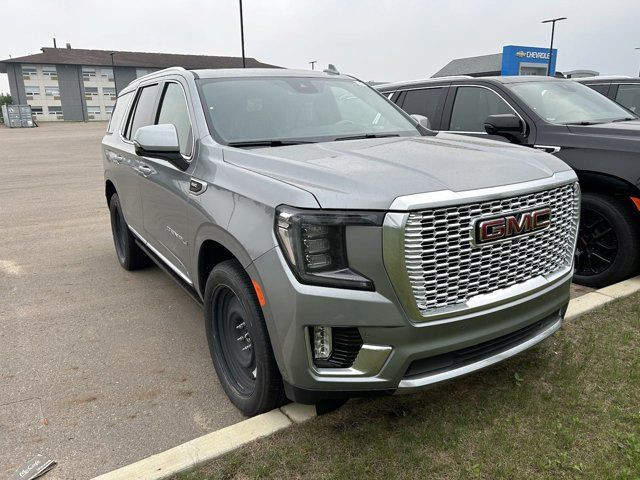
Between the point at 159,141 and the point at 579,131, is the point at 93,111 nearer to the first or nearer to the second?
the point at 579,131

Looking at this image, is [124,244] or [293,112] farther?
[124,244]

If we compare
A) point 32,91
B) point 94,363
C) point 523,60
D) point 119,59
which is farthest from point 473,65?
point 94,363

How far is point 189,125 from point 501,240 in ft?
6.91

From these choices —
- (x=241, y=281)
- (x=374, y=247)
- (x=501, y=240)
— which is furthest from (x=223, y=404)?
(x=501, y=240)

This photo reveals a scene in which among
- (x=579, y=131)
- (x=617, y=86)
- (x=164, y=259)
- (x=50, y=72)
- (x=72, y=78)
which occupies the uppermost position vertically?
(x=50, y=72)

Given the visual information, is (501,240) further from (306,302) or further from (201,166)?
(201,166)

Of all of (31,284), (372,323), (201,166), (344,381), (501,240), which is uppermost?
(201,166)

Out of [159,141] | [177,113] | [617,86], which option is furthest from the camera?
[617,86]

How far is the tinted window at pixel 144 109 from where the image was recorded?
445 cm

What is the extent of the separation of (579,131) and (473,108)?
53.6 inches

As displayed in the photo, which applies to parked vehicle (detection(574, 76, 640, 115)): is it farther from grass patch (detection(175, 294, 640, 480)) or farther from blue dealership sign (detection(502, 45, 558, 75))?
blue dealership sign (detection(502, 45, 558, 75))

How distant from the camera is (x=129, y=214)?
4.95 metres

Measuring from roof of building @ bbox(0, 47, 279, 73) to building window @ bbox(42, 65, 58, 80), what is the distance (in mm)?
709

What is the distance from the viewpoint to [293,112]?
143 inches
